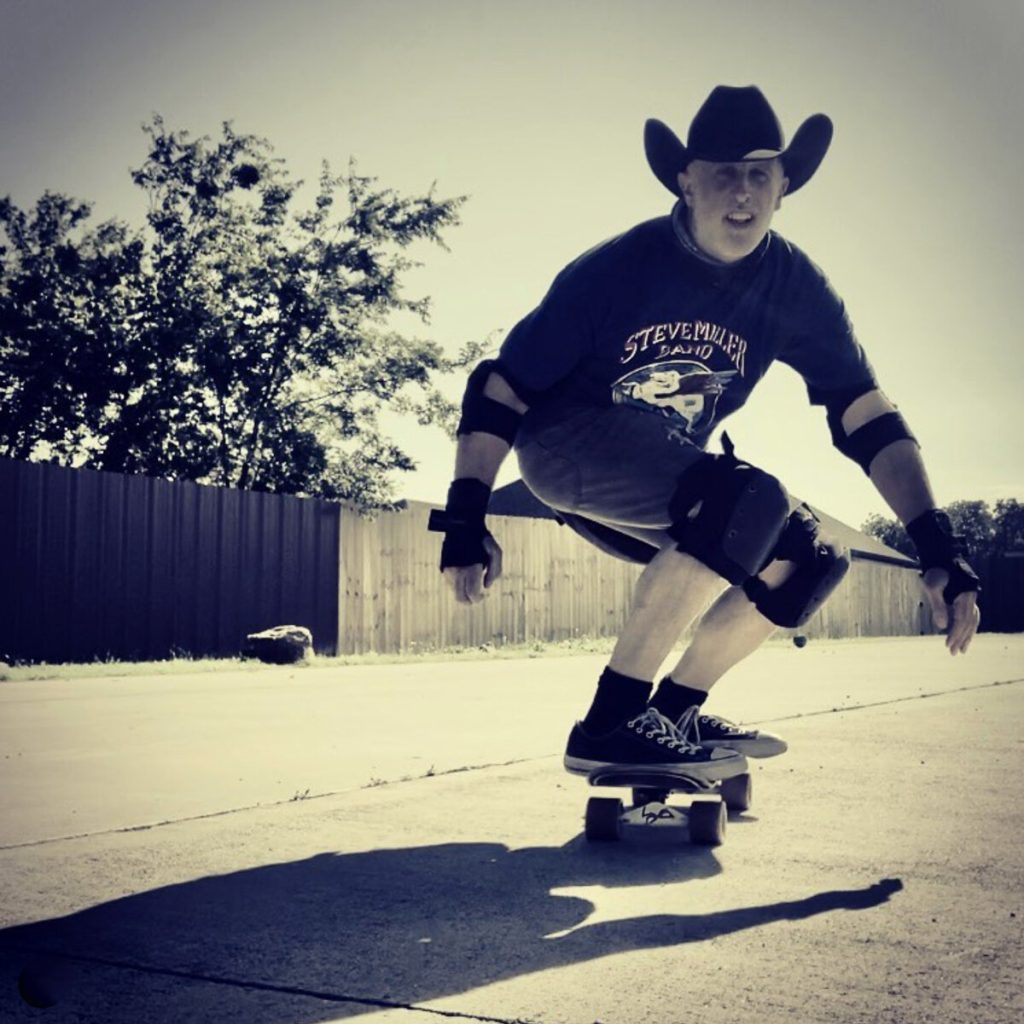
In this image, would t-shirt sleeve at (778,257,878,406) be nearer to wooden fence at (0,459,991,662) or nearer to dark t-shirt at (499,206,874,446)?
dark t-shirt at (499,206,874,446)

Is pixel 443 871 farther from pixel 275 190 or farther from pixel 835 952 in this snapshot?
pixel 275 190

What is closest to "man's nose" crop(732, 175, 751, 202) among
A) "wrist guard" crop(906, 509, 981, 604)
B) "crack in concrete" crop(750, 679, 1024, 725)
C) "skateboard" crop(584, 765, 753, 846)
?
"wrist guard" crop(906, 509, 981, 604)

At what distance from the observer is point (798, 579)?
329 cm

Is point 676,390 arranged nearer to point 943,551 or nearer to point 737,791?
point 943,551

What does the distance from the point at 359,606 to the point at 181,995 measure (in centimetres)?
1396

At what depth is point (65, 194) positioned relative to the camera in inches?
810

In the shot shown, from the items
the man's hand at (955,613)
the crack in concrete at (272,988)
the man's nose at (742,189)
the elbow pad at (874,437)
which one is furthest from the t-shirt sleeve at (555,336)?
the crack in concrete at (272,988)

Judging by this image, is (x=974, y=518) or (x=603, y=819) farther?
(x=974, y=518)

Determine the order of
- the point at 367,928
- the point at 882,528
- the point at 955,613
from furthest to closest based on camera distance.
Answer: the point at 882,528, the point at 955,613, the point at 367,928

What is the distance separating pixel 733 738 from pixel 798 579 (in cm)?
49

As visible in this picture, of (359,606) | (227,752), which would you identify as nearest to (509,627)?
(359,606)

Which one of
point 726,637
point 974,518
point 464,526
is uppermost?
point 974,518

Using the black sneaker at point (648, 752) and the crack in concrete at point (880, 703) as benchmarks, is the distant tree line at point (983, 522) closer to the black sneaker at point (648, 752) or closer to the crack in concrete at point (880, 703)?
the crack in concrete at point (880, 703)

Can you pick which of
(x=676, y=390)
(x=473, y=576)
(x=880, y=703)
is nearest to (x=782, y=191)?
(x=676, y=390)
